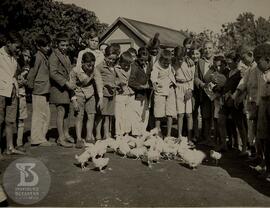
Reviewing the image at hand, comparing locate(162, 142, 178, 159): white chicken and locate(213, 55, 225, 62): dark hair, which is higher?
locate(213, 55, 225, 62): dark hair

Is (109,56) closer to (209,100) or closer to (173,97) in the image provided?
(173,97)

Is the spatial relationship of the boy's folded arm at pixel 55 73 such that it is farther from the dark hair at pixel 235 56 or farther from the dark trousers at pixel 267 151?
the dark trousers at pixel 267 151

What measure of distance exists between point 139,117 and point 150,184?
2244 millimetres

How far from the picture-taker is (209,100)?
6203 mm

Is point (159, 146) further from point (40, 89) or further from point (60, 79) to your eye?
point (40, 89)

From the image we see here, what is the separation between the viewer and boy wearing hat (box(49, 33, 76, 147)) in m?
5.59

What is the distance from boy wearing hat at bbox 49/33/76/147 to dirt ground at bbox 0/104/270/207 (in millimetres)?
769

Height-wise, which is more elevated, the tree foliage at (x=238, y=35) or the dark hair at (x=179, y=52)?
the tree foliage at (x=238, y=35)

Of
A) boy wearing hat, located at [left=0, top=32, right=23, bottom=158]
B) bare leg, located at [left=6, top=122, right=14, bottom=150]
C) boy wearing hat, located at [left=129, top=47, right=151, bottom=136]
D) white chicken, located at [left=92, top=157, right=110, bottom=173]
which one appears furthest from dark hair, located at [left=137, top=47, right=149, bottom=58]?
bare leg, located at [left=6, top=122, right=14, bottom=150]

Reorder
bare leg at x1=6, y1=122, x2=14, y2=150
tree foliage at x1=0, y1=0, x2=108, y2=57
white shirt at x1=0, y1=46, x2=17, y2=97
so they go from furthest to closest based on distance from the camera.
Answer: tree foliage at x1=0, y1=0, x2=108, y2=57 → bare leg at x1=6, y1=122, x2=14, y2=150 → white shirt at x1=0, y1=46, x2=17, y2=97

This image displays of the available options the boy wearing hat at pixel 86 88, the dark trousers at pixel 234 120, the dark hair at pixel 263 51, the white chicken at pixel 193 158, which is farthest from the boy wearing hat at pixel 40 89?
the dark hair at pixel 263 51

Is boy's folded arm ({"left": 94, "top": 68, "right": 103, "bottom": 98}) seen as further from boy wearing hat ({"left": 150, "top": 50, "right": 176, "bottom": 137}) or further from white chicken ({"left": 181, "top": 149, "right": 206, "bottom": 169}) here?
white chicken ({"left": 181, "top": 149, "right": 206, "bottom": 169})

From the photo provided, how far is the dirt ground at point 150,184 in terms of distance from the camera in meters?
3.69

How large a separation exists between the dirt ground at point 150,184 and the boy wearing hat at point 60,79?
2.52 feet
